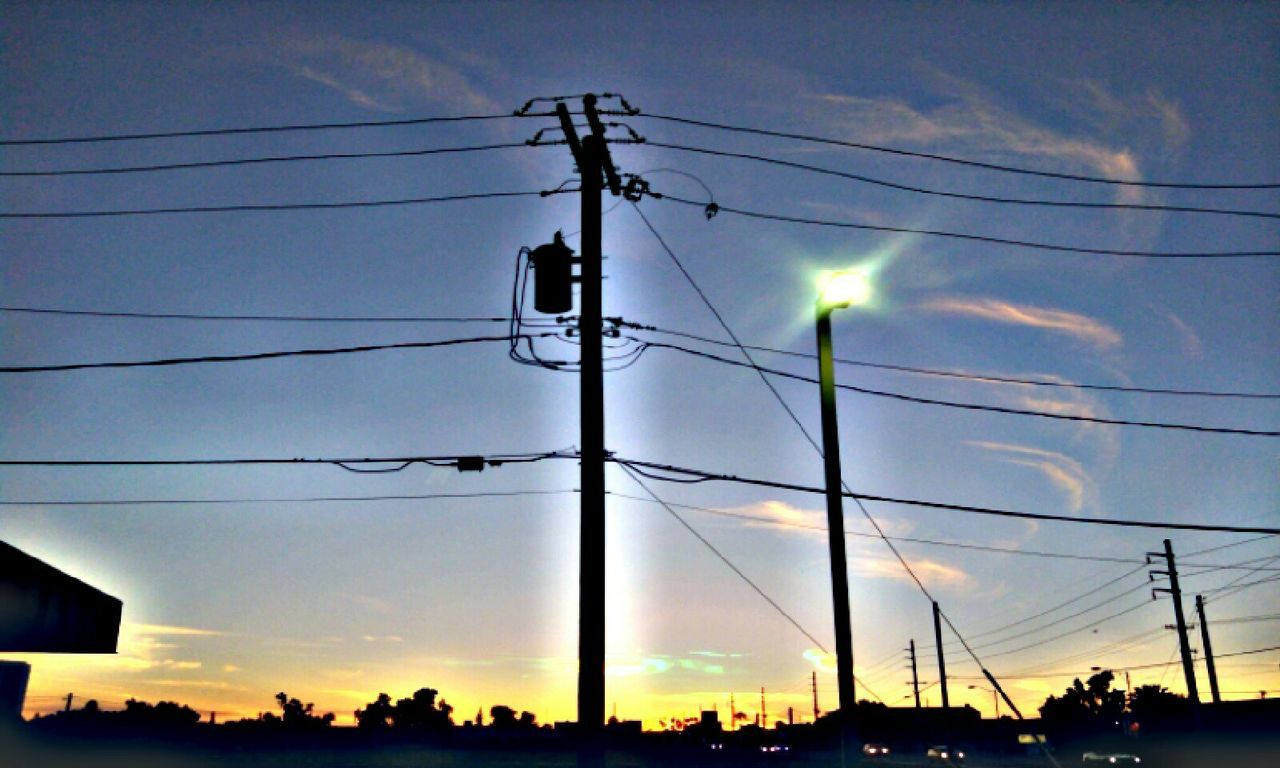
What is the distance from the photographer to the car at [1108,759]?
51.8 metres

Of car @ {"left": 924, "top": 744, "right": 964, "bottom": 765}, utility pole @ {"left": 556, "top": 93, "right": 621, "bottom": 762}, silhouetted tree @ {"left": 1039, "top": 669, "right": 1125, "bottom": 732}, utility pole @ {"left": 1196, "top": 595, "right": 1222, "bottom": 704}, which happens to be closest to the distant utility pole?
utility pole @ {"left": 1196, "top": 595, "right": 1222, "bottom": 704}

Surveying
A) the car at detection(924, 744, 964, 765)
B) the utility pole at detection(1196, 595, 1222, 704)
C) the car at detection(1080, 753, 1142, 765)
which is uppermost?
the utility pole at detection(1196, 595, 1222, 704)

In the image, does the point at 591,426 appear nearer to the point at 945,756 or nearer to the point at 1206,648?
the point at 1206,648

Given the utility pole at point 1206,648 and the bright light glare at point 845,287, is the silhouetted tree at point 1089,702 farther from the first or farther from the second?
the bright light glare at point 845,287

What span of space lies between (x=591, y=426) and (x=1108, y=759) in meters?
54.3

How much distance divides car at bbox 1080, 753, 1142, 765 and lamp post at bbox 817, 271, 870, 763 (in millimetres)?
49573

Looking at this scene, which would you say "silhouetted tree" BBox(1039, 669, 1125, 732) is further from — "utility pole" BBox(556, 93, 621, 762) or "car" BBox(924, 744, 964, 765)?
"utility pole" BBox(556, 93, 621, 762)

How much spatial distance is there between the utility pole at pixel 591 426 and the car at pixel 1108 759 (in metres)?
52.5

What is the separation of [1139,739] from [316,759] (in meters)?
56.9

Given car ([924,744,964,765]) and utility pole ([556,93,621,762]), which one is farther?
car ([924,744,964,765])

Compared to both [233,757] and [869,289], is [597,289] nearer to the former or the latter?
[869,289]

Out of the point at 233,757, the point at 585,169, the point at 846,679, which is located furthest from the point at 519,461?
the point at 233,757

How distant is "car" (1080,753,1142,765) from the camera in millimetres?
51781

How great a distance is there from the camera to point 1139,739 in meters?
64.6
